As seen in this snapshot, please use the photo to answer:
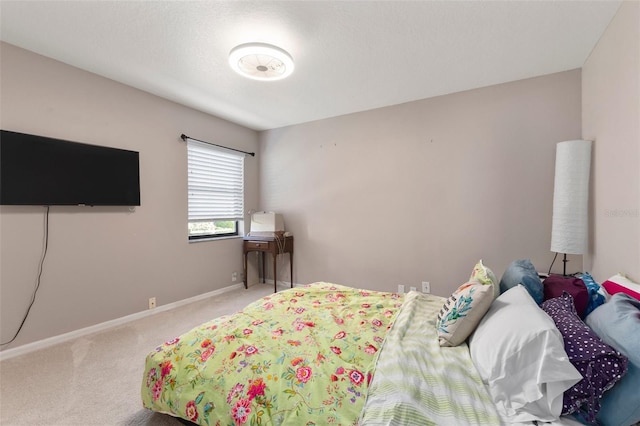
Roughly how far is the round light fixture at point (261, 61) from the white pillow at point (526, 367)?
2.30 m

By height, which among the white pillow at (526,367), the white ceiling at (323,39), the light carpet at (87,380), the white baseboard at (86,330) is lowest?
the light carpet at (87,380)

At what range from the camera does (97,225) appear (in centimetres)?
283

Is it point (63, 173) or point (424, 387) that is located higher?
point (63, 173)

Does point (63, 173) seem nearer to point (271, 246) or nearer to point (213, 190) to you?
point (213, 190)

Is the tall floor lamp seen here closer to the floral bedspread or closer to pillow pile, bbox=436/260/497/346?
pillow pile, bbox=436/260/497/346

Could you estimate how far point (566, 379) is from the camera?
3.11ft

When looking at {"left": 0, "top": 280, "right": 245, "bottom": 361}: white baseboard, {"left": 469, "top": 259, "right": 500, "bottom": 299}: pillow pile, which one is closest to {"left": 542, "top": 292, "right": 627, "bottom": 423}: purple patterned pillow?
{"left": 469, "top": 259, "right": 500, "bottom": 299}: pillow pile

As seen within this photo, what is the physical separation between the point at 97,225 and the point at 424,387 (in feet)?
10.5

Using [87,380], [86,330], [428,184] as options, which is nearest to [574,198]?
[428,184]

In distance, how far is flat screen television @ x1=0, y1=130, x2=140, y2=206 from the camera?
7.48 feet

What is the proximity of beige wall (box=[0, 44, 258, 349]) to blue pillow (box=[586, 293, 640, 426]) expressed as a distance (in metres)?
3.67

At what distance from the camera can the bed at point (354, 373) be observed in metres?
0.99

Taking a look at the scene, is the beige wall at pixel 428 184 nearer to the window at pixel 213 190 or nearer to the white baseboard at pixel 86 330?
the window at pixel 213 190

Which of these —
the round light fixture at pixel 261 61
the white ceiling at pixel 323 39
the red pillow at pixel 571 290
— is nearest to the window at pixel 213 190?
the white ceiling at pixel 323 39
